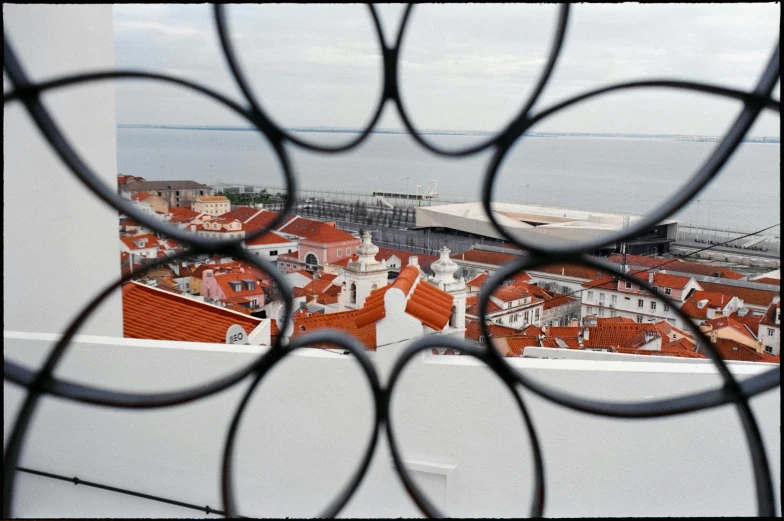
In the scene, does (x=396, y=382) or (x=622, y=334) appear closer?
(x=396, y=382)

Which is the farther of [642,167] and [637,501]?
[642,167]

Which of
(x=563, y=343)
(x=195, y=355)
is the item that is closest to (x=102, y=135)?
(x=195, y=355)

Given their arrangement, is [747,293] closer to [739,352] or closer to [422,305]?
[739,352]

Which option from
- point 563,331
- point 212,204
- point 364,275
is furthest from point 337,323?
point 563,331

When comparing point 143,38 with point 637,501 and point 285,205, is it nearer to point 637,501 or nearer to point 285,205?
point 637,501

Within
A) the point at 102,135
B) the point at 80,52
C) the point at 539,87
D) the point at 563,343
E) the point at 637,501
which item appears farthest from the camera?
the point at 563,343

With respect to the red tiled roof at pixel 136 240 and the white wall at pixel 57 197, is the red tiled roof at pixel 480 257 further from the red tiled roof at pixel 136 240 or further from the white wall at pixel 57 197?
the white wall at pixel 57 197

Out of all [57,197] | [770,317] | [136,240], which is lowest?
[770,317]
